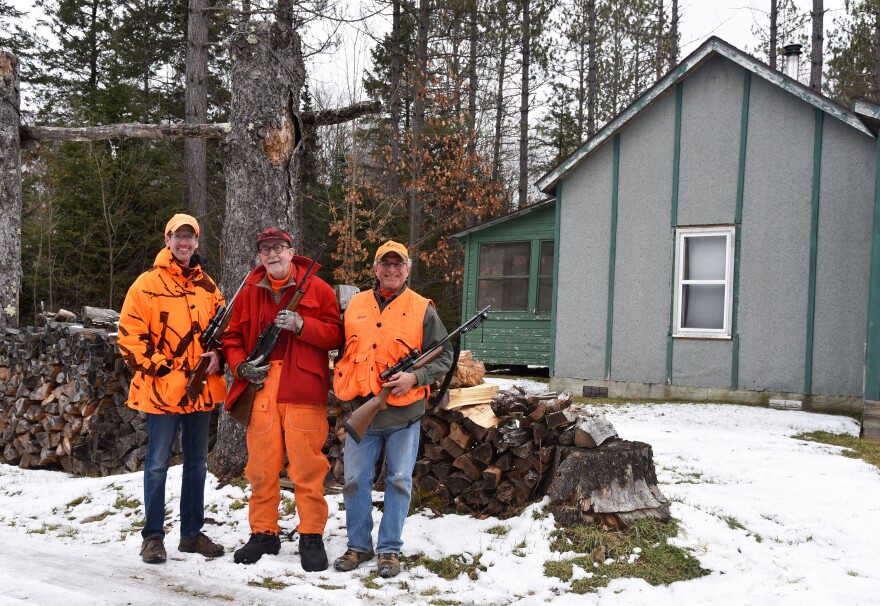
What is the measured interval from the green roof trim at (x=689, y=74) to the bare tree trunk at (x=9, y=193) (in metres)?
7.71

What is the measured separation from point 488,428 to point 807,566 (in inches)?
83.1

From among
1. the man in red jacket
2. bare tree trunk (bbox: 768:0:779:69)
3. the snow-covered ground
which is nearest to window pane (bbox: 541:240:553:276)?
the snow-covered ground

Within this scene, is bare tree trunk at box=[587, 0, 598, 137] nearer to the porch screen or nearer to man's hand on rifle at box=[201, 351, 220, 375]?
the porch screen

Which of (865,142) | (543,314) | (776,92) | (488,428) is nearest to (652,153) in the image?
(776,92)

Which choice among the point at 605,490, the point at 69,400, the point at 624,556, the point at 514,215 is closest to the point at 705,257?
the point at 514,215

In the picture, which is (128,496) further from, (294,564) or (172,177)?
(172,177)

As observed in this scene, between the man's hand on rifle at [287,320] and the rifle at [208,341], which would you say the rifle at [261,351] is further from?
the rifle at [208,341]

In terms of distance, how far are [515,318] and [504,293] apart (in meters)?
0.68

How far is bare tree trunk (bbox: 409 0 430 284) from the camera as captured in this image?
19.1m

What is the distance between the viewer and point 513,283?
1481 centimetres

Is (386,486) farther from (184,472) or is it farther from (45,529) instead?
(45,529)

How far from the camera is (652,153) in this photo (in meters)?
11.0

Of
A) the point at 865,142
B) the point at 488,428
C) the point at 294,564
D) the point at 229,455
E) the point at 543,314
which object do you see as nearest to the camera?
the point at 294,564

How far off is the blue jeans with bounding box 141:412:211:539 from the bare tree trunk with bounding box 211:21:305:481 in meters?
1.08
